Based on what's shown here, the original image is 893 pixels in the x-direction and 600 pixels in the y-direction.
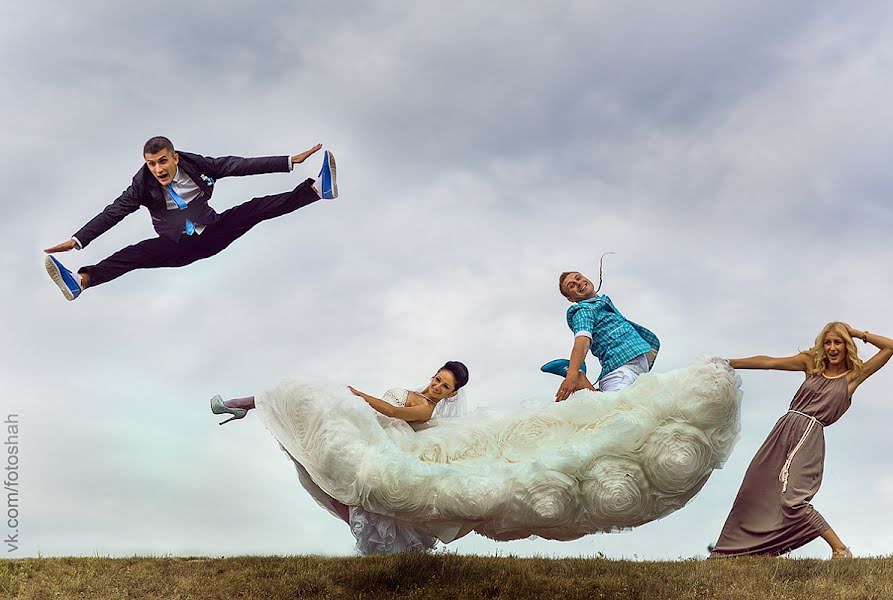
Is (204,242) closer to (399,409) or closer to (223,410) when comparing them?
(223,410)

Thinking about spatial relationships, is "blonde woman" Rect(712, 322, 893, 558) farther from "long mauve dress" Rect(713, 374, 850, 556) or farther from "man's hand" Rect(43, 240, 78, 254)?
"man's hand" Rect(43, 240, 78, 254)

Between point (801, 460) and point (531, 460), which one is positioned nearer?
point (531, 460)

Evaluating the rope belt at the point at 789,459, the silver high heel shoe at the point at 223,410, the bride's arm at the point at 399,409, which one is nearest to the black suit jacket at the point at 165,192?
the silver high heel shoe at the point at 223,410

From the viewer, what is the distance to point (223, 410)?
9.31m

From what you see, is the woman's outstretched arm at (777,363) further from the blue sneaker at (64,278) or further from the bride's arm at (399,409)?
the blue sneaker at (64,278)

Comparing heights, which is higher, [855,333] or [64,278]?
[64,278]

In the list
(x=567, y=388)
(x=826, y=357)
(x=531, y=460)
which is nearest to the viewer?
(x=531, y=460)

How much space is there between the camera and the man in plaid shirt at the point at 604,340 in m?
9.46

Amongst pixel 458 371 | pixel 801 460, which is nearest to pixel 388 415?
pixel 458 371

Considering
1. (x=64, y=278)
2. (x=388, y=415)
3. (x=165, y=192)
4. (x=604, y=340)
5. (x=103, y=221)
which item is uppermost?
(x=165, y=192)

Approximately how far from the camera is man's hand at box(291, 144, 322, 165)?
35.1 ft

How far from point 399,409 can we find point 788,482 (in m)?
4.19

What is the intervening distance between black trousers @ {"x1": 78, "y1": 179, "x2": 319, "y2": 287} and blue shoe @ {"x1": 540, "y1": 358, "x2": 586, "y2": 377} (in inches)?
130

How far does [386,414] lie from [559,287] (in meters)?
2.43
